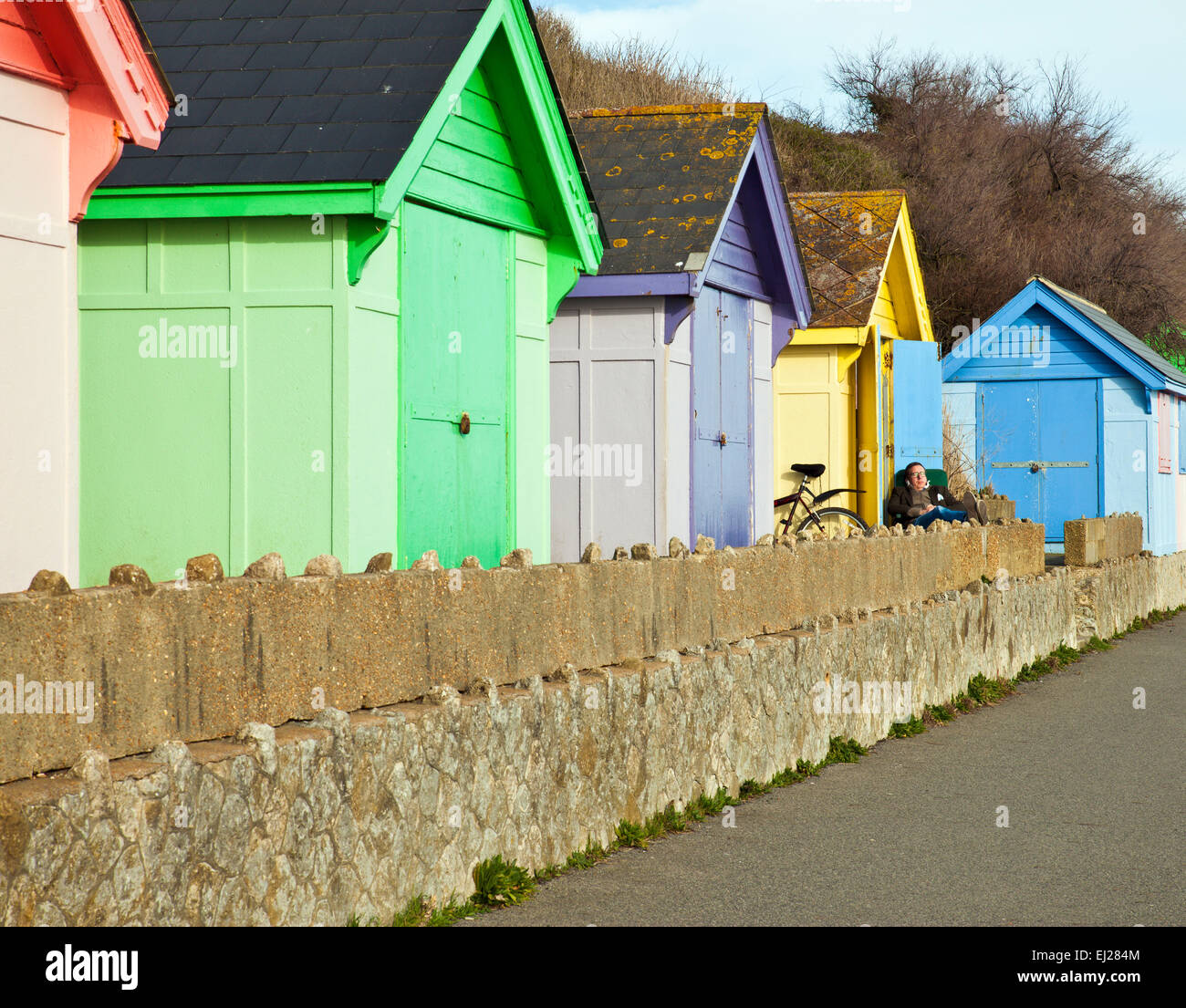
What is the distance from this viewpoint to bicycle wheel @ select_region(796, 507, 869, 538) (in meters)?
16.0

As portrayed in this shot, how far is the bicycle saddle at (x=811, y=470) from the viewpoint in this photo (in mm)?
16328

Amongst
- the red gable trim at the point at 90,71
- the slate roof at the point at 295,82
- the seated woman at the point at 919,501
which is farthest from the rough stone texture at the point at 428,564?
the seated woman at the point at 919,501

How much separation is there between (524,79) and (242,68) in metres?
1.73

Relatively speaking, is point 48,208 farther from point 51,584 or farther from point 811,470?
point 811,470

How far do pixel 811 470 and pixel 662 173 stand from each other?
4724 mm

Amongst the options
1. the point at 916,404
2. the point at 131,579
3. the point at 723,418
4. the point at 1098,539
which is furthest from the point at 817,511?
the point at 131,579

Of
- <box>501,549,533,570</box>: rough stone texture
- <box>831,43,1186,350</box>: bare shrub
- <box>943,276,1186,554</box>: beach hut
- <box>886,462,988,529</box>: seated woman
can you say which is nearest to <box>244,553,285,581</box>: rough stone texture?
<box>501,549,533,570</box>: rough stone texture

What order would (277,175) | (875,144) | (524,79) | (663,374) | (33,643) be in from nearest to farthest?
(33,643) → (277,175) → (524,79) → (663,374) → (875,144)

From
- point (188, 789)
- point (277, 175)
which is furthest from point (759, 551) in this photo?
point (188, 789)

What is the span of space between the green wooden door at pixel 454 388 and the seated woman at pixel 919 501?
6.53m
